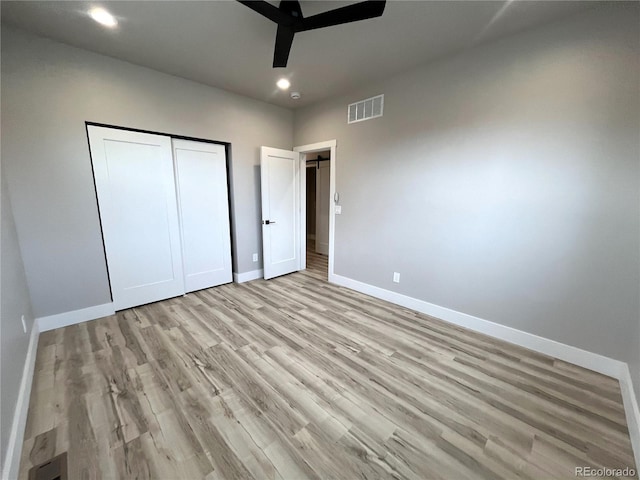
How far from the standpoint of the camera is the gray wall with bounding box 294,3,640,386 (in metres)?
1.82

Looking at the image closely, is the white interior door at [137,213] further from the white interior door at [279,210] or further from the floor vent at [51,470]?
the floor vent at [51,470]

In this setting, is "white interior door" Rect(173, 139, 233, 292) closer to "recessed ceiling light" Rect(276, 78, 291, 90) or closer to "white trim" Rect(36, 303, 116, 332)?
"white trim" Rect(36, 303, 116, 332)

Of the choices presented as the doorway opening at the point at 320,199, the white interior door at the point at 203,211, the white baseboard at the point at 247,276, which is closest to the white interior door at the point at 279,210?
the white baseboard at the point at 247,276

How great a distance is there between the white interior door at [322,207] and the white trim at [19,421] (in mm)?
4689

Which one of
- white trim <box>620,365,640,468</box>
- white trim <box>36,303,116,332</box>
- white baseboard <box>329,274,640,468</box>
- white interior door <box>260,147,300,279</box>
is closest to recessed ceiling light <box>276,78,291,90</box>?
white interior door <box>260,147,300,279</box>

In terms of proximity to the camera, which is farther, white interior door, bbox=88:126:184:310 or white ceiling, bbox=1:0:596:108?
white interior door, bbox=88:126:184:310

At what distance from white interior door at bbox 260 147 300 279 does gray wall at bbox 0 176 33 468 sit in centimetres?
245

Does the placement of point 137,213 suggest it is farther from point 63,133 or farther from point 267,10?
point 267,10

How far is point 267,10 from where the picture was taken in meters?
1.58

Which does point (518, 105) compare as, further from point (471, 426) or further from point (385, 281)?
point (471, 426)

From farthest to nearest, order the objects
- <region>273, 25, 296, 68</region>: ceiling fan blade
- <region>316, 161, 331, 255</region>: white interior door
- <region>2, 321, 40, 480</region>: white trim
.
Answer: <region>316, 161, 331, 255</region>: white interior door
<region>273, 25, 296, 68</region>: ceiling fan blade
<region>2, 321, 40, 480</region>: white trim

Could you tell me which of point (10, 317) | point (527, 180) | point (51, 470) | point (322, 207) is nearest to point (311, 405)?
point (51, 470)

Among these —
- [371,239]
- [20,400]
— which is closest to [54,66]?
[20,400]

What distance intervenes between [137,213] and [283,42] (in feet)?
7.92
